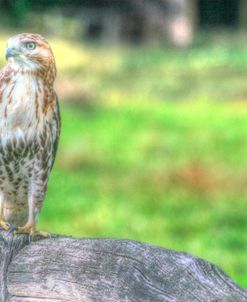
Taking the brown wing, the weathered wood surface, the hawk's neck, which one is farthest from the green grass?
the weathered wood surface

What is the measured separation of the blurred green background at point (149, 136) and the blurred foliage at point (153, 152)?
3 centimetres

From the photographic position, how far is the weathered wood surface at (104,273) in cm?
318

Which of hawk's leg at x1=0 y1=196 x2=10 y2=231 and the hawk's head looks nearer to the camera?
the hawk's head

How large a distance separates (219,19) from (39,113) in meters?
34.7

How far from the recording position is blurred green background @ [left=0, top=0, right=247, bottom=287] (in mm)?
12531

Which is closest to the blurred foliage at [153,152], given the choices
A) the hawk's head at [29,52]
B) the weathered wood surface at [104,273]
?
the hawk's head at [29,52]

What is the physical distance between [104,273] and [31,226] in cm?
102

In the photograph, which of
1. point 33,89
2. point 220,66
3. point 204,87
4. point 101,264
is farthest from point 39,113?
point 220,66

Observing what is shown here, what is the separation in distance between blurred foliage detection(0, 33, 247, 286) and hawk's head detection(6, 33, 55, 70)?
5944 mm

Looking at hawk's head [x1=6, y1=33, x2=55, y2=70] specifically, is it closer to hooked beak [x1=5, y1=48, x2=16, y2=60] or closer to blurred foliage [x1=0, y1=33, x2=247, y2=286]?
hooked beak [x1=5, y1=48, x2=16, y2=60]

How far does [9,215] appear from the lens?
500 cm

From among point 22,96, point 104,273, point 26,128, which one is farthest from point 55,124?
point 104,273

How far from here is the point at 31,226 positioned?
4.33 m

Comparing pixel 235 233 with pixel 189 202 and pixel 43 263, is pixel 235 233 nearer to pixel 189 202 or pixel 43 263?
pixel 189 202
